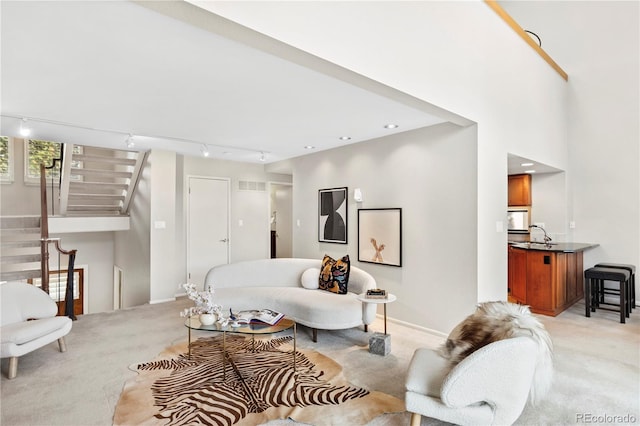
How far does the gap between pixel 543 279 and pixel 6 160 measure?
9512mm

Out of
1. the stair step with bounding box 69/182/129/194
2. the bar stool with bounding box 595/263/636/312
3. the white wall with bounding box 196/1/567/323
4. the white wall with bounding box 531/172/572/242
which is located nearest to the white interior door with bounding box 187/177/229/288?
the stair step with bounding box 69/182/129/194

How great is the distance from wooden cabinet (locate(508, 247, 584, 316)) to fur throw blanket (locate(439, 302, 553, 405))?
2940 mm

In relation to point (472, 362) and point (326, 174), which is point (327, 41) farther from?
point (326, 174)

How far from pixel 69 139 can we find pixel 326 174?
3719mm

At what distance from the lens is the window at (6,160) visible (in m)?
6.37

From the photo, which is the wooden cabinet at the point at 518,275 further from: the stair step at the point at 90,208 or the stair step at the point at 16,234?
the stair step at the point at 16,234

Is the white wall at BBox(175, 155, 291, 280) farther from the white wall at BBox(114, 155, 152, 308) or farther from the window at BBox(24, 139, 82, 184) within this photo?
the window at BBox(24, 139, 82, 184)

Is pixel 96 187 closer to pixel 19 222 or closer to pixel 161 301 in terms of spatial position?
pixel 19 222

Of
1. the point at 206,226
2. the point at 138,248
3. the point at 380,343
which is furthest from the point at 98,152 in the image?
the point at 380,343

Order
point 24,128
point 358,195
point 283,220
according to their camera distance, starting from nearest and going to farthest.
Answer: point 24,128 → point 358,195 → point 283,220

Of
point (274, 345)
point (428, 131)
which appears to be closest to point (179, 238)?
point (274, 345)

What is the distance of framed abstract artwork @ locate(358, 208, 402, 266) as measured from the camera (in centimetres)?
436

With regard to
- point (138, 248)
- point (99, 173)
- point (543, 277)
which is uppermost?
point (99, 173)

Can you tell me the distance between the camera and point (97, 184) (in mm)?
5961
